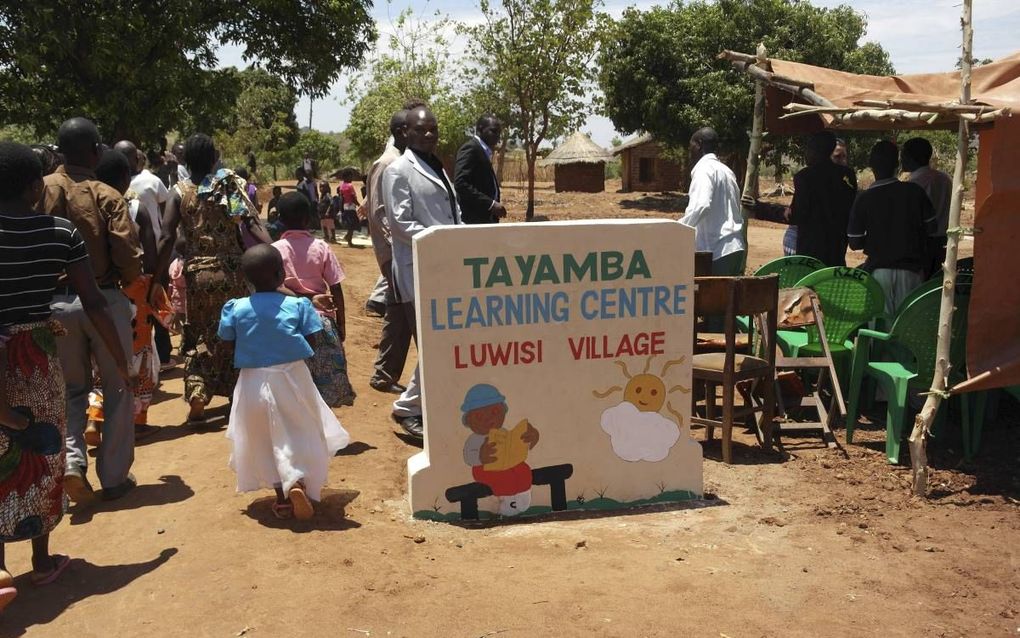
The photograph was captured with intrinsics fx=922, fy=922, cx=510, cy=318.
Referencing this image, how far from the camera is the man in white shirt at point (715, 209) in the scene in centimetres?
730

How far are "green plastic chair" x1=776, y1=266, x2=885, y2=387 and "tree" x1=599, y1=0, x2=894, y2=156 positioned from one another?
23.8 meters

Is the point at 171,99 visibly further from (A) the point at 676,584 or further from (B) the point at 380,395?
(A) the point at 676,584

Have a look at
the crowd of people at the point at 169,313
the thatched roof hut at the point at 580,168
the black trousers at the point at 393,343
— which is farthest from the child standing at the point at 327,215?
the thatched roof hut at the point at 580,168

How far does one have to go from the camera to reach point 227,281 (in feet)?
19.9

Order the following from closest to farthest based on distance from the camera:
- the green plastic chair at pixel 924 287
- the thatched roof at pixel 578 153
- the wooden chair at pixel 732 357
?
the wooden chair at pixel 732 357
the green plastic chair at pixel 924 287
the thatched roof at pixel 578 153

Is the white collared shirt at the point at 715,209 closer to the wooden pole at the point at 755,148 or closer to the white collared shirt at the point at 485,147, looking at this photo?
the wooden pole at the point at 755,148

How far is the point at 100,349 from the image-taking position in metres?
4.78

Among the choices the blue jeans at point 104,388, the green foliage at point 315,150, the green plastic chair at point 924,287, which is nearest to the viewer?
the blue jeans at point 104,388

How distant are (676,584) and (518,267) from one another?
1.71 metres

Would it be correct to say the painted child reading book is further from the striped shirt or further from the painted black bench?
the striped shirt

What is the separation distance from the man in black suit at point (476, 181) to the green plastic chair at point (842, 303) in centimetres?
259

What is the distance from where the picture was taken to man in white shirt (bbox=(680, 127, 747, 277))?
730cm

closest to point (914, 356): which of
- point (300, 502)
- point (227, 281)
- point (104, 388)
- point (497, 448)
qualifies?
point (497, 448)

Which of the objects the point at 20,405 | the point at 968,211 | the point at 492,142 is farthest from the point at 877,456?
the point at 968,211
